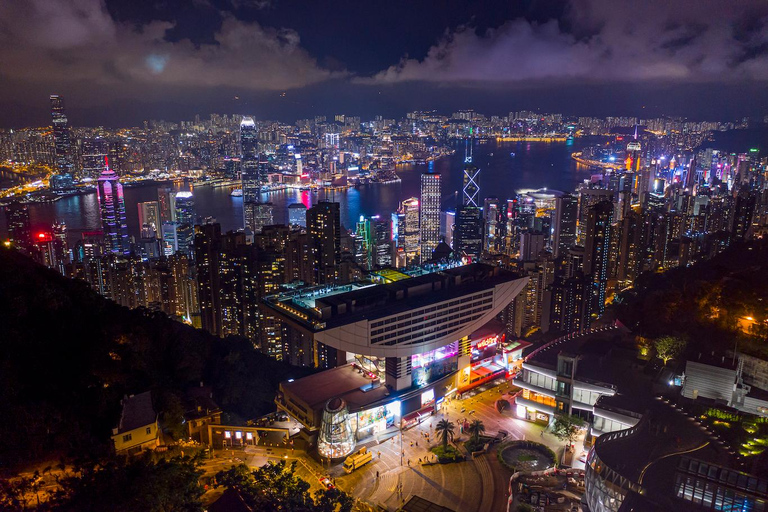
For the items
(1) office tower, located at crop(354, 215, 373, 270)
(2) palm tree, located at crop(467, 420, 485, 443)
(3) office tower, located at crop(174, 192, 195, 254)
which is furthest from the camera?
(3) office tower, located at crop(174, 192, 195, 254)

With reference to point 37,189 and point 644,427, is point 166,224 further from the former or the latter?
point 644,427

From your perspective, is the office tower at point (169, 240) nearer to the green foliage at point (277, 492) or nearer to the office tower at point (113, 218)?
the office tower at point (113, 218)

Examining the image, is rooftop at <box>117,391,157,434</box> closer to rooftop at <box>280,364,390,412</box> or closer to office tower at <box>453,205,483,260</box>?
rooftop at <box>280,364,390,412</box>

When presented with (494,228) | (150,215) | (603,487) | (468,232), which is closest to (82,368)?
(603,487)

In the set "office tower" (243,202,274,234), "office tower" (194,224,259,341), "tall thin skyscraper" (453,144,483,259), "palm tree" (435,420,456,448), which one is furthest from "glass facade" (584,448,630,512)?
"office tower" (243,202,274,234)

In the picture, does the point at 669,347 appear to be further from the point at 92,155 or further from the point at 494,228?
the point at 92,155

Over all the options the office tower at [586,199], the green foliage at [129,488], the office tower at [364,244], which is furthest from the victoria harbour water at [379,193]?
the green foliage at [129,488]
